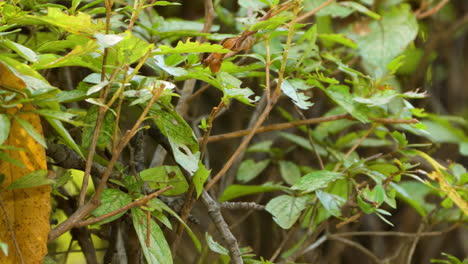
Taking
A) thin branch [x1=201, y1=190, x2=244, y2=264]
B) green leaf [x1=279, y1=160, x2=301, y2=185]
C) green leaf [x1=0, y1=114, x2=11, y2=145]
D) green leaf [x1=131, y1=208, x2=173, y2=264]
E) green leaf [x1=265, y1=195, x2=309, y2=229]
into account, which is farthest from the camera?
green leaf [x1=279, y1=160, x2=301, y2=185]

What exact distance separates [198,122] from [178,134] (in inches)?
22.3

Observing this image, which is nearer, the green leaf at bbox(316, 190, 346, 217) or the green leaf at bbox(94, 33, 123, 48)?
the green leaf at bbox(94, 33, 123, 48)

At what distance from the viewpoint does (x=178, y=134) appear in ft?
Answer: 2.42

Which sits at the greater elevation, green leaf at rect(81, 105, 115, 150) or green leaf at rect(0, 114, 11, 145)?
green leaf at rect(0, 114, 11, 145)

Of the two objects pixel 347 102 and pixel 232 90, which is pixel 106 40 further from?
pixel 347 102

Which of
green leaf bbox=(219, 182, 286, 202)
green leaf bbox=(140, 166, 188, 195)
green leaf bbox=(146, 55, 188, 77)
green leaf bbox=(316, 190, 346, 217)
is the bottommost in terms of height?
green leaf bbox=(219, 182, 286, 202)

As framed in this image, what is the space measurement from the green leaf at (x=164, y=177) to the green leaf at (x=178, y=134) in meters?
0.11

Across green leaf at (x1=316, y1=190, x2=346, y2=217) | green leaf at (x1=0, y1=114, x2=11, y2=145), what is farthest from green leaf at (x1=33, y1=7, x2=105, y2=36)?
green leaf at (x1=316, y1=190, x2=346, y2=217)

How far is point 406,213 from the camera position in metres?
1.79

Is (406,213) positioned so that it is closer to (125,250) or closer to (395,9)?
(395,9)

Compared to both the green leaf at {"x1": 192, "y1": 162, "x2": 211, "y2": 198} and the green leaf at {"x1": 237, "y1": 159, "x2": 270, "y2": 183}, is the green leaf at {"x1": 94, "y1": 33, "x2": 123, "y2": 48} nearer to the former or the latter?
the green leaf at {"x1": 192, "y1": 162, "x2": 211, "y2": 198}

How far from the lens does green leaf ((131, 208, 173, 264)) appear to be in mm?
692

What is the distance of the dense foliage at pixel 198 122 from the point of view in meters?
0.64

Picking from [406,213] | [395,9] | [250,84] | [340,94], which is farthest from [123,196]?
[406,213]
